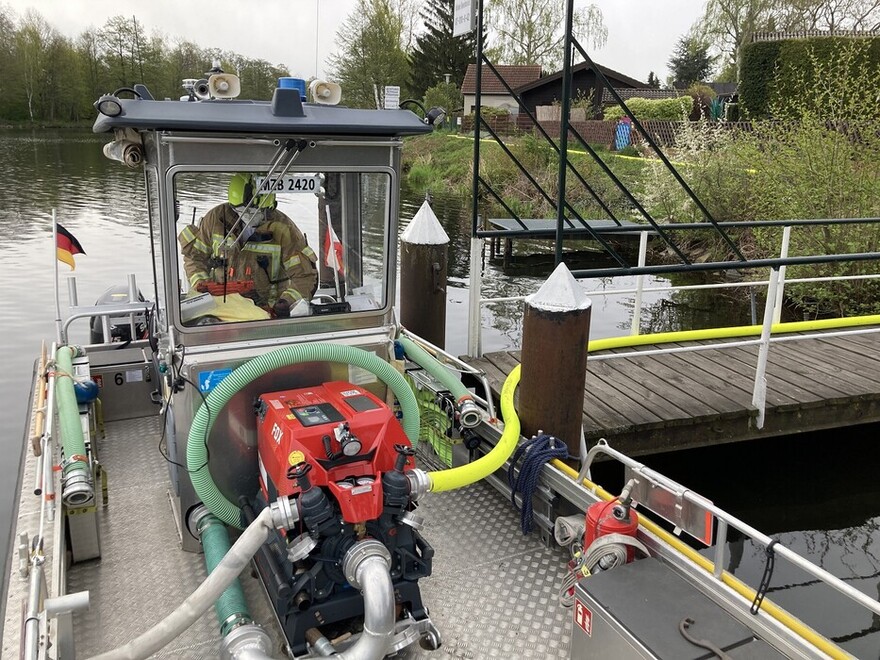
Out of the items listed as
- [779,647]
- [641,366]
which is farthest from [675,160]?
[779,647]

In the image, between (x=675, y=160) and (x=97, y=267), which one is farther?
(x=675, y=160)

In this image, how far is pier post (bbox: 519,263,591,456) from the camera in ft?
12.2

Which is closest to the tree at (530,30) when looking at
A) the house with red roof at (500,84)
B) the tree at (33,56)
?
the house with red roof at (500,84)

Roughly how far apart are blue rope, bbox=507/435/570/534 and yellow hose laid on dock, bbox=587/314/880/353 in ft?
7.63

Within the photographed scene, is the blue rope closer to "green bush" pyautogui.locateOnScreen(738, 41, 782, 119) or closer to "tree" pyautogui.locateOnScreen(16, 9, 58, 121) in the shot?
"green bush" pyautogui.locateOnScreen(738, 41, 782, 119)

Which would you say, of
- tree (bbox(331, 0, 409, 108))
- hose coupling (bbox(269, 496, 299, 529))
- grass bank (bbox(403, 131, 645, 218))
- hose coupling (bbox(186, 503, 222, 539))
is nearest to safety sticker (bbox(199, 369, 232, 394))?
hose coupling (bbox(186, 503, 222, 539))

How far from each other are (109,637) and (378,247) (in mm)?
2203

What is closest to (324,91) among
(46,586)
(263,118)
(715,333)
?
(263,118)

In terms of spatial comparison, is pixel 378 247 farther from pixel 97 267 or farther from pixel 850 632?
pixel 97 267

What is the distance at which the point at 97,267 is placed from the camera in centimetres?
1423

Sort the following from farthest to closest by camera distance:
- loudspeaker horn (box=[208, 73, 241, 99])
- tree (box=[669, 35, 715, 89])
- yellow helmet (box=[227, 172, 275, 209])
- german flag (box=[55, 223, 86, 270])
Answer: tree (box=[669, 35, 715, 89])
german flag (box=[55, 223, 86, 270])
yellow helmet (box=[227, 172, 275, 209])
loudspeaker horn (box=[208, 73, 241, 99])

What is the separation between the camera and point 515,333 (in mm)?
11297

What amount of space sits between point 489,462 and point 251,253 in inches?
63.3

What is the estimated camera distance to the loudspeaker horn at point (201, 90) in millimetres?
3332
